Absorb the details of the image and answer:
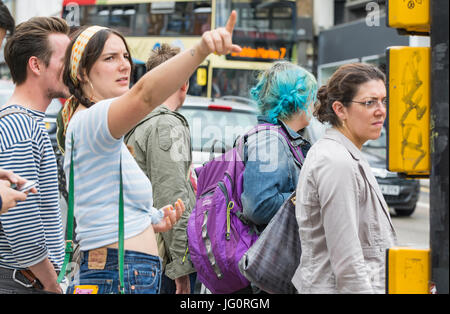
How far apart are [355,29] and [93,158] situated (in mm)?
19956

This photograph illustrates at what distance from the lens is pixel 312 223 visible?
258 cm

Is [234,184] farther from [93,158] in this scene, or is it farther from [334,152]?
[93,158]

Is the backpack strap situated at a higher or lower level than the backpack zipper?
higher

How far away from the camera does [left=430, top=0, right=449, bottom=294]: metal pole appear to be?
6.19ft

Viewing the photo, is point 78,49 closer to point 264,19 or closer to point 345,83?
point 345,83

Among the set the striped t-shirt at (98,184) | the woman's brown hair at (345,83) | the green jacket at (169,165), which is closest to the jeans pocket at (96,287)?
the striped t-shirt at (98,184)

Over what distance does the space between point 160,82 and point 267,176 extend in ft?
3.62

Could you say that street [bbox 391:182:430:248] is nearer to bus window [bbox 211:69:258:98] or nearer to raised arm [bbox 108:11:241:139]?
bus window [bbox 211:69:258:98]

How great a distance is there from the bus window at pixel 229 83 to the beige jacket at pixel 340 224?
12.7 meters

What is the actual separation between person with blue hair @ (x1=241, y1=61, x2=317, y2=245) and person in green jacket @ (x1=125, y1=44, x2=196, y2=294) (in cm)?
49

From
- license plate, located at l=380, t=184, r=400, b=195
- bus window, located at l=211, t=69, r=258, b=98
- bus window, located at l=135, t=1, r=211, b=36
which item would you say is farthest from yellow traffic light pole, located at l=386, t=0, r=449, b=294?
bus window, located at l=135, t=1, r=211, b=36

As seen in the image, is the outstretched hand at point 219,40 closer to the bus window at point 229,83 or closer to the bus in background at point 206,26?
the bus in background at point 206,26

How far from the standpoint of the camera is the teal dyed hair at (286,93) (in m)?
3.25
